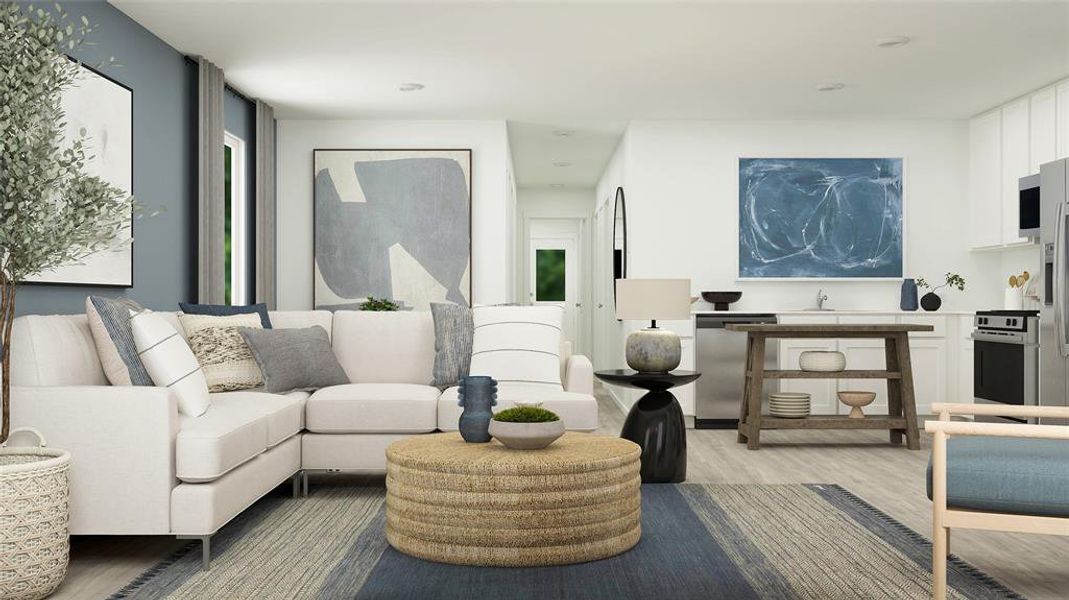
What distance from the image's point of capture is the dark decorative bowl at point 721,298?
7.11m

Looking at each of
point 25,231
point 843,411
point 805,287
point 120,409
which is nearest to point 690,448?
point 843,411

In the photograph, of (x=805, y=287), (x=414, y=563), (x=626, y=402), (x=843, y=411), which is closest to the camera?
(x=414, y=563)

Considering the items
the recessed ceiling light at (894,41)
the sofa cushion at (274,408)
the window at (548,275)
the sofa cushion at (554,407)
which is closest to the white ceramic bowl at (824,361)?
the recessed ceiling light at (894,41)

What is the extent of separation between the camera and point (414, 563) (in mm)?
3092

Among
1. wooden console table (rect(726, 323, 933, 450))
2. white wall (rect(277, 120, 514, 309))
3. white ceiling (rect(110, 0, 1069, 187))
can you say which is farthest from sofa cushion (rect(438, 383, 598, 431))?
white wall (rect(277, 120, 514, 309))

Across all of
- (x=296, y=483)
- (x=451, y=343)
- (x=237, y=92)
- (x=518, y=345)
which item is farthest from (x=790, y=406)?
(x=237, y=92)

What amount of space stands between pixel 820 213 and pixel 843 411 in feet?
5.23

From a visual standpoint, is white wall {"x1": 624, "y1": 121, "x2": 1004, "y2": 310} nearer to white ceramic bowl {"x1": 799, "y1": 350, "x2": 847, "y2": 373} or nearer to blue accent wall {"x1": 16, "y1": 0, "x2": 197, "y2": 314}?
white ceramic bowl {"x1": 799, "y1": 350, "x2": 847, "y2": 373}

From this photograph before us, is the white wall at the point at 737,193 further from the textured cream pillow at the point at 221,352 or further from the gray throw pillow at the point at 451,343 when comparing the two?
the textured cream pillow at the point at 221,352

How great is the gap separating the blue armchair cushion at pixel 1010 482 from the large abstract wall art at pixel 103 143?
3.48m

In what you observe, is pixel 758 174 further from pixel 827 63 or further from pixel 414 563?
pixel 414 563

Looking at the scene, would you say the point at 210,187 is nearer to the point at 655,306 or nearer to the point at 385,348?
the point at 385,348

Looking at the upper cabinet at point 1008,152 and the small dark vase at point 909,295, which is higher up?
the upper cabinet at point 1008,152

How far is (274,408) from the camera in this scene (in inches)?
151
